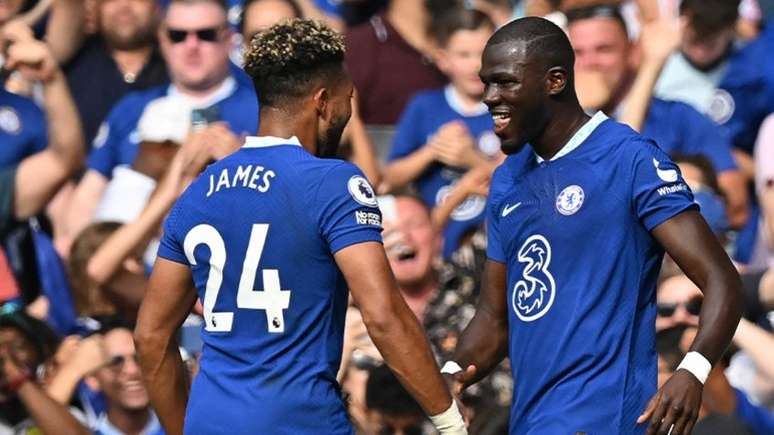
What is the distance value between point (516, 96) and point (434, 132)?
12.9ft

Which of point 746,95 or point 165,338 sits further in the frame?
point 746,95

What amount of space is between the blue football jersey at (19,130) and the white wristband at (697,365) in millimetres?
5177

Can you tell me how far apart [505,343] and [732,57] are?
4.19 m

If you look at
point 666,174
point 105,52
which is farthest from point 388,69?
point 666,174

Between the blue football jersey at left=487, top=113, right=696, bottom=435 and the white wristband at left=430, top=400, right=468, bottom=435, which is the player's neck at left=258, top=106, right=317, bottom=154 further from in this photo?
the white wristband at left=430, top=400, right=468, bottom=435

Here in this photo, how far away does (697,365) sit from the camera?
5.37m

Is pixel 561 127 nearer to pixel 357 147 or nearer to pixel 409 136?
pixel 357 147

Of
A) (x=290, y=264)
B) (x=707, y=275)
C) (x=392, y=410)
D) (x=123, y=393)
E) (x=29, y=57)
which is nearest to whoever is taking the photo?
(x=707, y=275)

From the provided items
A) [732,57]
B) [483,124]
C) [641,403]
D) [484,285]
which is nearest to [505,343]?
[484,285]

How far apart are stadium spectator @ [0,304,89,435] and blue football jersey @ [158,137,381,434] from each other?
5.97 ft

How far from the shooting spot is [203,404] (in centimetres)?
584

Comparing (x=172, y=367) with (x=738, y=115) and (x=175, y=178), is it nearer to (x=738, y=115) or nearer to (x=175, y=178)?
(x=175, y=178)

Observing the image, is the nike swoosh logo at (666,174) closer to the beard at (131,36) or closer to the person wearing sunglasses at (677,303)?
the person wearing sunglasses at (677,303)

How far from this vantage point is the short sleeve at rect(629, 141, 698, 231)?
218 inches
